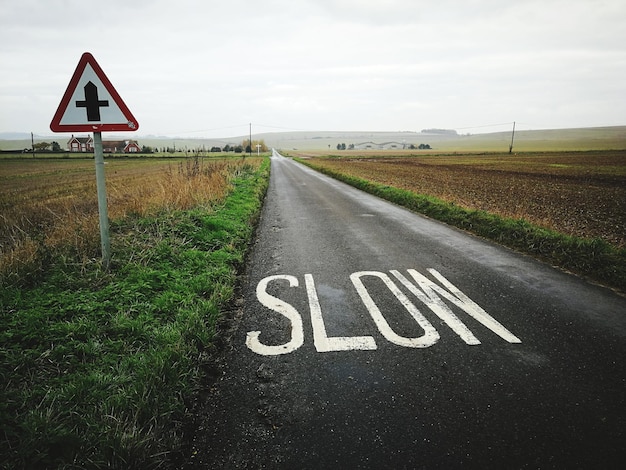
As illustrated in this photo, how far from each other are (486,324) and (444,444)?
2.01m

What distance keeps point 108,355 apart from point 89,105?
10.3 feet

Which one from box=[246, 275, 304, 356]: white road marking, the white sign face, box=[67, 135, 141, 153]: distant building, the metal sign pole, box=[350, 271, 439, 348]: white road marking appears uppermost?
box=[67, 135, 141, 153]: distant building

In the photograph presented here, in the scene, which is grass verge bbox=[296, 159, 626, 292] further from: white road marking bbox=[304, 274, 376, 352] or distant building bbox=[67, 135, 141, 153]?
distant building bbox=[67, 135, 141, 153]

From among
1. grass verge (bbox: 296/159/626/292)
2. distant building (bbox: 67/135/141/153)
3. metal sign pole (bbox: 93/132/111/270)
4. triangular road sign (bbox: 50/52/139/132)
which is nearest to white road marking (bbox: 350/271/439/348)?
grass verge (bbox: 296/159/626/292)

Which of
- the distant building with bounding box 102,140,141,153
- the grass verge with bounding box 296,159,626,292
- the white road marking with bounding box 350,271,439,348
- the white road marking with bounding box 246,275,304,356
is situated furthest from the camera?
the distant building with bounding box 102,140,141,153

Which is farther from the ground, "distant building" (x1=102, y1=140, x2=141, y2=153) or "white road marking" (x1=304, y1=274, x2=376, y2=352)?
"distant building" (x1=102, y1=140, x2=141, y2=153)

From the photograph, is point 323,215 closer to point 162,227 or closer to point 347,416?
point 162,227

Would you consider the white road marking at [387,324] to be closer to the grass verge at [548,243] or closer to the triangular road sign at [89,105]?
the grass verge at [548,243]

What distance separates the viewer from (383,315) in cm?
412

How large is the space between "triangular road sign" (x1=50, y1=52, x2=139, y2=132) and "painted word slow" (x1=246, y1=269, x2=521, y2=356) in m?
3.00

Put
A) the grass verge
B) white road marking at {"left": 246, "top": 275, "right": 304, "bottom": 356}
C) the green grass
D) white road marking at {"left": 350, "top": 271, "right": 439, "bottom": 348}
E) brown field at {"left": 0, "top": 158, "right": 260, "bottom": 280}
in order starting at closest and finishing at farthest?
the green grass, white road marking at {"left": 246, "top": 275, "right": 304, "bottom": 356}, white road marking at {"left": 350, "top": 271, "right": 439, "bottom": 348}, brown field at {"left": 0, "top": 158, "right": 260, "bottom": 280}, the grass verge

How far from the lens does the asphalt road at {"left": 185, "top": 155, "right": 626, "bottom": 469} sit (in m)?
2.23

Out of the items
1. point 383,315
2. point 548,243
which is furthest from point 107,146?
point 383,315

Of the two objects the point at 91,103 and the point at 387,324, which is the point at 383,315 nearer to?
the point at 387,324
